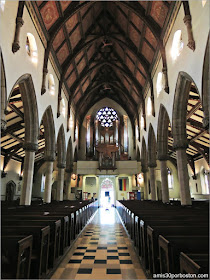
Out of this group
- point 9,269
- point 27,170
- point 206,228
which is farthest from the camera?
point 27,170

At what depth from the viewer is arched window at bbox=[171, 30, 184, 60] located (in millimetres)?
9268

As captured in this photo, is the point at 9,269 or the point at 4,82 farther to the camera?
the point at 4,82

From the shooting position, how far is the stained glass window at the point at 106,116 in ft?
78.7

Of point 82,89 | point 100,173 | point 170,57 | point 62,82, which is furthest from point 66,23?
point 100,173

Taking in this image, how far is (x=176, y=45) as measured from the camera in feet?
32.0

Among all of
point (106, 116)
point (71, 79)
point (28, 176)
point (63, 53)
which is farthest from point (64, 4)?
point (106, 116)

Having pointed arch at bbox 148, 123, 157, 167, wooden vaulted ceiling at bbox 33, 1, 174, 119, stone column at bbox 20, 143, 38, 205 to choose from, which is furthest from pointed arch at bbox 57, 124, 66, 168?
pointed arch at bbox 148, 123, 157, 167

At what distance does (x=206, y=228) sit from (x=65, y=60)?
13913 millimetres

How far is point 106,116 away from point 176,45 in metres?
15.0

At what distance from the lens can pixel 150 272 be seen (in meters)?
3.51

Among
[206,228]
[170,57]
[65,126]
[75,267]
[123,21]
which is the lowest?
[75,267]

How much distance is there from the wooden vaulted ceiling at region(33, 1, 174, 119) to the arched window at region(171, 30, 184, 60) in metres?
1.17

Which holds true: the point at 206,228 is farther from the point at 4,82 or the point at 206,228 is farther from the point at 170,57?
the point at 170,57

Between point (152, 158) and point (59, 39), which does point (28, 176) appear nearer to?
point (59, 39)
